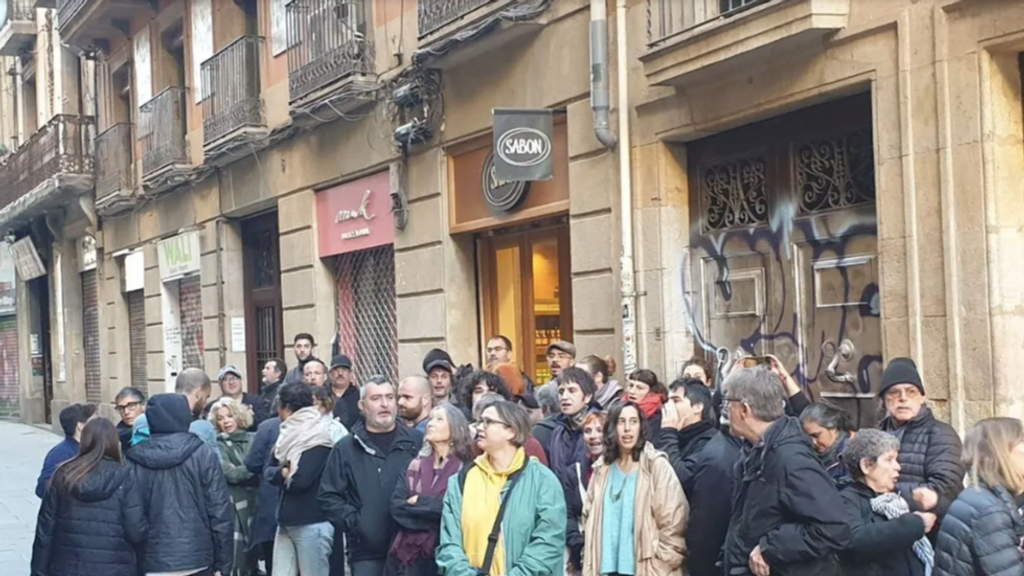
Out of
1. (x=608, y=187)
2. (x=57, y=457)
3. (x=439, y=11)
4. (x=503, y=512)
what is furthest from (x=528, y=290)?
(x=503, y=512)

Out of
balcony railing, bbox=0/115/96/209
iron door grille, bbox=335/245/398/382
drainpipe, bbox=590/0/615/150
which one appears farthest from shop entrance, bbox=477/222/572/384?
balcony railing, bbox=0/115/96/209

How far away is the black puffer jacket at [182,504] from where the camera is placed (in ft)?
21.9

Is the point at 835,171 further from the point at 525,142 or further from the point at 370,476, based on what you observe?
the point at 370,476

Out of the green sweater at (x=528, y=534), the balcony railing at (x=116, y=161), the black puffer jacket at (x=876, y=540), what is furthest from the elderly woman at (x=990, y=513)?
the balcony railing at (x=116, y=161)

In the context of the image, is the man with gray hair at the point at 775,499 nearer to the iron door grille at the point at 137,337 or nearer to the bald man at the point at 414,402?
the bald man at the point at 414,402

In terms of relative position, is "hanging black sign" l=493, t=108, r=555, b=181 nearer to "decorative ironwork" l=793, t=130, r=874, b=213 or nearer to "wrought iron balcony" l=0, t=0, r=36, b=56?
"decorative ironwork" l=793, t=130, r=874, b=213

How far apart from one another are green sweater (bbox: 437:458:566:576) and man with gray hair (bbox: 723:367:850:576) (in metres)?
0.78

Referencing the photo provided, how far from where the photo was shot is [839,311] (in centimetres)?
802

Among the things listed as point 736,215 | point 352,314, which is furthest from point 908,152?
point 352,314

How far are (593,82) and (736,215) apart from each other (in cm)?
160

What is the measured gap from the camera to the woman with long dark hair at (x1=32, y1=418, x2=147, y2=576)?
652 cm

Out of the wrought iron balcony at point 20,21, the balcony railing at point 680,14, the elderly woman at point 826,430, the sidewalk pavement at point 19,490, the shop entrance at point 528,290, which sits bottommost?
the sidewalk pavement at point 19,490

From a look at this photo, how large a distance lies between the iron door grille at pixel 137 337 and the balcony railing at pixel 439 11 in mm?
12059

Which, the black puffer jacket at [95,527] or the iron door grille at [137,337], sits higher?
the iron door grille at [137,337]
